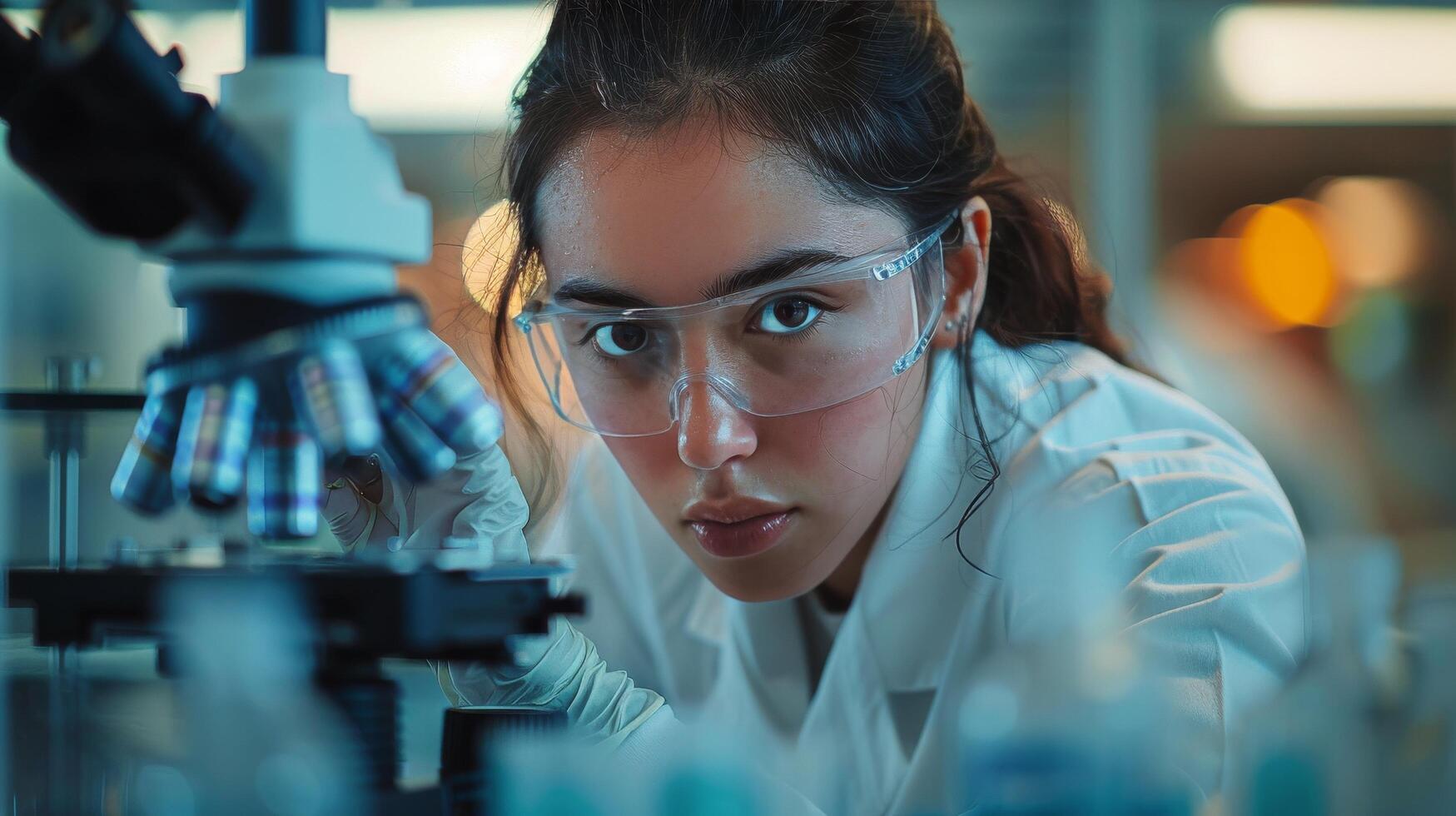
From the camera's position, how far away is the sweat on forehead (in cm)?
114

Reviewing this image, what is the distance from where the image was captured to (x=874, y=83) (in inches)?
52.9

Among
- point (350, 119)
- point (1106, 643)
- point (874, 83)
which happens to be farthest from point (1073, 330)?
point (350, 119)

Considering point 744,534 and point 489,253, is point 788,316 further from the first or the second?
point 489,253

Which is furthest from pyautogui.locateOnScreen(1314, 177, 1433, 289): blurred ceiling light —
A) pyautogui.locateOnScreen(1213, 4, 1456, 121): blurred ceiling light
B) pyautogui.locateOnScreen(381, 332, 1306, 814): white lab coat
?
pyautogui.locateOnScreen(381, 332, 1306, 814): white lab coat

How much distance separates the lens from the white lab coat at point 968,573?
3.90 ft

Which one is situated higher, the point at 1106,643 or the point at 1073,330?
the point at 1073,330

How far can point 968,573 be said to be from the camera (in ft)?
4.77

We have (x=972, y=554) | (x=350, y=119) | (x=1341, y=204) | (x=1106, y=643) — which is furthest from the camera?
(x=1341, y=204)

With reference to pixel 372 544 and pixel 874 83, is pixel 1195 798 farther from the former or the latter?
pixel 874 83

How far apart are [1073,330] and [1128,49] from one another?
83.4 inches

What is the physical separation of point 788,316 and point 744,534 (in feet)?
0.77

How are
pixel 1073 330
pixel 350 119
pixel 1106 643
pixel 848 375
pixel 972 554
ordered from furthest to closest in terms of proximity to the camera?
pixel 1073 330
pixel 972 554
pixel 848 375
pixel 1106 643
pixel 350 119

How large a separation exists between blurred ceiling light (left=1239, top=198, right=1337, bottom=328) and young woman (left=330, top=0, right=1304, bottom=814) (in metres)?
2.30

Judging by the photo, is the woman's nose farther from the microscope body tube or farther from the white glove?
the microscope body tube
